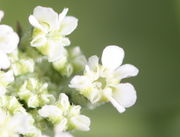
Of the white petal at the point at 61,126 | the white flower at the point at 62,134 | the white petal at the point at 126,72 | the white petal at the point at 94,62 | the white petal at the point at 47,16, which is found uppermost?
the white petal at the point at 47,16

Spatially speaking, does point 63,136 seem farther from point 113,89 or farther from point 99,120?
point 99,120

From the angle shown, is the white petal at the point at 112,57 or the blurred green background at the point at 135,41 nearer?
the white petal at the point at 112,57

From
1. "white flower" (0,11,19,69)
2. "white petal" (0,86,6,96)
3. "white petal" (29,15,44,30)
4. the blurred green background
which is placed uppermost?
the blurred green background

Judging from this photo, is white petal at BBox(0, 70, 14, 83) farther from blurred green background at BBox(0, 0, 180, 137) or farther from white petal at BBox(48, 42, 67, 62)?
blurred green background at BBox(0, 0, 180, 137)

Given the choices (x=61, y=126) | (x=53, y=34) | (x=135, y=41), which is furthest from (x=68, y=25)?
(x=135, y=41)

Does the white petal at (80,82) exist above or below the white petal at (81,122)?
above

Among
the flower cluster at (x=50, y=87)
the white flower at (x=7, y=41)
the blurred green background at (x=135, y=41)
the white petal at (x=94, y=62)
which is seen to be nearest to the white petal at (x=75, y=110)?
the flower cluster at (x=50, y=87)

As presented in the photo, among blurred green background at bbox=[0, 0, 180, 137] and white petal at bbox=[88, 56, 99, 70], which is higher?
blurred green background at bbox=[0, 0, 180, 137]

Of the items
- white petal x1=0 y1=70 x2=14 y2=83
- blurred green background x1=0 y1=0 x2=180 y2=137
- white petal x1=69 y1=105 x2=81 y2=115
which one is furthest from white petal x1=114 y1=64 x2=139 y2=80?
blurred green background x1=0 y1=0 x2=180 y2=137

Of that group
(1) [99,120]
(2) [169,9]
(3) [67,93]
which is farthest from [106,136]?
(3) [67,93]

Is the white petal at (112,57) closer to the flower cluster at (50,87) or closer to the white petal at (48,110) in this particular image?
the flower cluster at (50,87)
